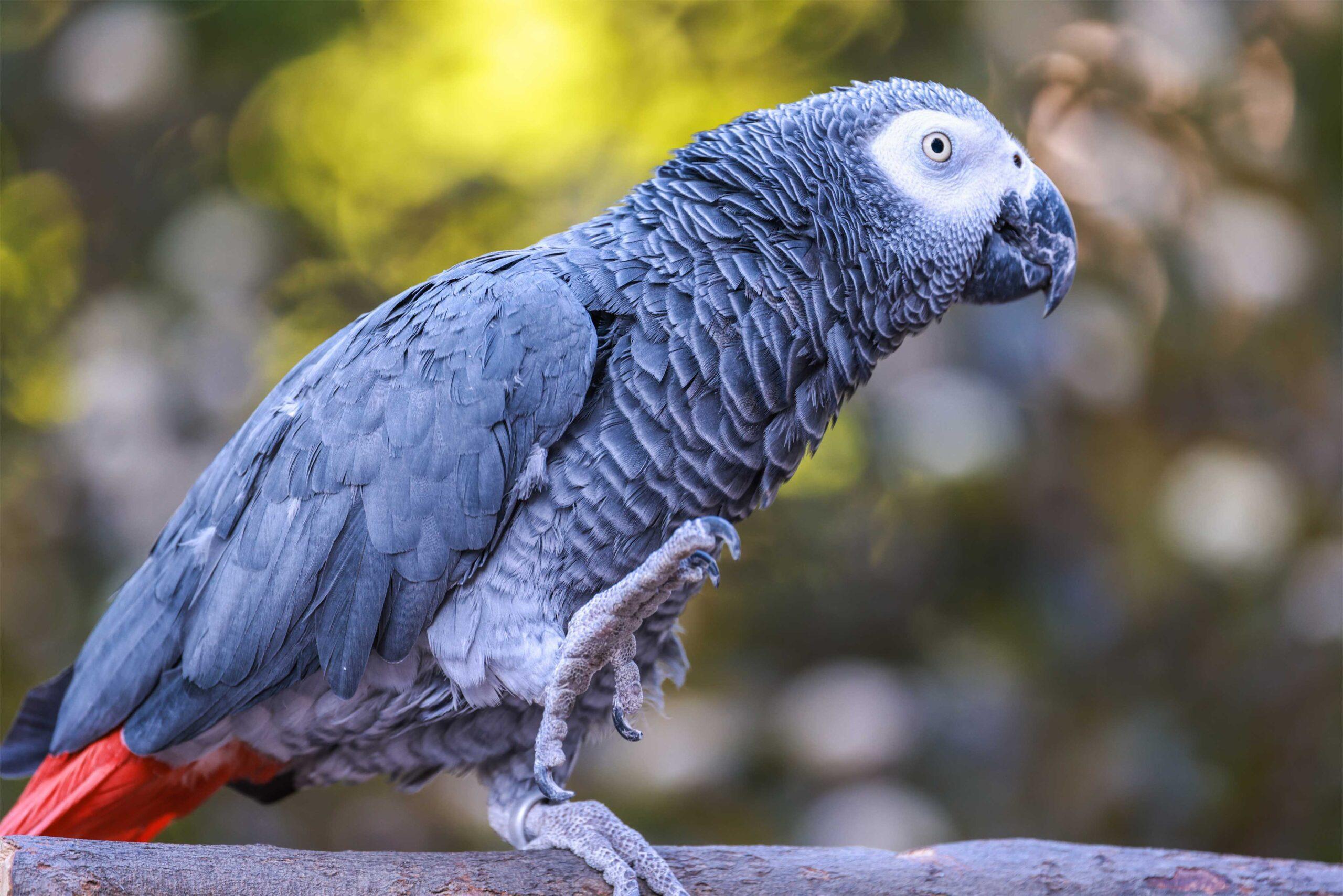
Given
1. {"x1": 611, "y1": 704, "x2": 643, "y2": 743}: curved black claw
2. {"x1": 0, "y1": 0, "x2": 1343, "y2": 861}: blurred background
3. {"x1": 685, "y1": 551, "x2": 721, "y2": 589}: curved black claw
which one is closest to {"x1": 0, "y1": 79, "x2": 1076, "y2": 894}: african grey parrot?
{"x1": 611, "y1": 704, "x2": 643, "y2": 743}: curved black claw

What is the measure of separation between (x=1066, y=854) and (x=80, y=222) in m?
1.77

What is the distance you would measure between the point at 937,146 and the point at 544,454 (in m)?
0.53

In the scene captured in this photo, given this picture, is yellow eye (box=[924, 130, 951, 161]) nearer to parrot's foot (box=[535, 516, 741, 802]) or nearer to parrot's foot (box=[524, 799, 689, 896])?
parrot's foot (box=[535, 516, 741, 802])

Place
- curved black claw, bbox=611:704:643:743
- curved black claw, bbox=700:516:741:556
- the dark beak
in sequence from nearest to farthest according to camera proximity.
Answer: curved black claw, bbox=700:516:741:556 < curved black claw, bbox=611:704:643:743 < the dark beak

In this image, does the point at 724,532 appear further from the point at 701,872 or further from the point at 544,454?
the point at 701,872

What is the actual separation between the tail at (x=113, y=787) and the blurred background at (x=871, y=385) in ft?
1.44

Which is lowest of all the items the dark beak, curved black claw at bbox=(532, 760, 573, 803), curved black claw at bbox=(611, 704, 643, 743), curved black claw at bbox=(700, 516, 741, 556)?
curved black claw at bbox=(532, 760, 573, 803)

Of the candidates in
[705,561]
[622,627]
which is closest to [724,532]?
[705,561]

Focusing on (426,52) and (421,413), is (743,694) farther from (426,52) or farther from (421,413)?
(426,52)

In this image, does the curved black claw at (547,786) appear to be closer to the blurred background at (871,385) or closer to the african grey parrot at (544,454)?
the african grey parrot at (544,454)

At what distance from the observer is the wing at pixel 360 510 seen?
3.16 ft

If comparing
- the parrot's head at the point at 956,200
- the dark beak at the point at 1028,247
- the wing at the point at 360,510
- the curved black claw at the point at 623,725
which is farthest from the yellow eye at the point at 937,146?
the curved black claw at the point at 623,725

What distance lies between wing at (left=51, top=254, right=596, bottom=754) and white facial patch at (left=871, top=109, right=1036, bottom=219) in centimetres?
37

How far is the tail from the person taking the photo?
108 centimetres
